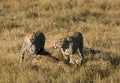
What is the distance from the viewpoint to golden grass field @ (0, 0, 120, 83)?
7.76 m

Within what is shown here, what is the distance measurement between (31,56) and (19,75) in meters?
0.89

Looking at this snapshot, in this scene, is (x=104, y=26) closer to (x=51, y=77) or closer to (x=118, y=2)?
(x=118, y=2)

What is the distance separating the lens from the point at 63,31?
12.5 metres

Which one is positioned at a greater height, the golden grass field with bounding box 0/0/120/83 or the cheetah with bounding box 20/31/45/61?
the cheetah with bounding box 20/31/45/61

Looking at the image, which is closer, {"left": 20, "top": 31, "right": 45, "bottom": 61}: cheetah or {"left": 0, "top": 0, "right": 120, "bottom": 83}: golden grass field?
{"left": 0, "top": 0, "right": 120, "bottom": 83}: golden grass field

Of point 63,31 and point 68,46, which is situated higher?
point 68,46

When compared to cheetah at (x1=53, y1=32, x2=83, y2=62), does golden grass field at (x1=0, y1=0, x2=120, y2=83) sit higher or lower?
lower

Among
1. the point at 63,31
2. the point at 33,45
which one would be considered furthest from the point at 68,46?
the point at 63,31

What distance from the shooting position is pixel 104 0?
16.6m

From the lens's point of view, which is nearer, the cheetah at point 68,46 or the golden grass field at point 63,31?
the golden grass field at point 63,31

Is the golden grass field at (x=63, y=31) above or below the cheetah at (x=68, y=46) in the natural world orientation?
below

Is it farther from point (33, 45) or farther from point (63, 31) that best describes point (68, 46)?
point (63, 31)

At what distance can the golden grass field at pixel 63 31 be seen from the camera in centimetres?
776

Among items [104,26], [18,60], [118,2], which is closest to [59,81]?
[18,60]
